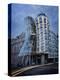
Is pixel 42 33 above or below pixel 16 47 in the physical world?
above

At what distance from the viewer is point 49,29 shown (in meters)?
2.32

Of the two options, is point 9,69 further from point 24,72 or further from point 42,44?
point 42,44

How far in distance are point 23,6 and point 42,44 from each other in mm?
494

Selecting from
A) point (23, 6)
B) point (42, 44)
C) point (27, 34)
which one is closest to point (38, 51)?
point (42, 44)

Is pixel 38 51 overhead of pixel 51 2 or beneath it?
beneath
